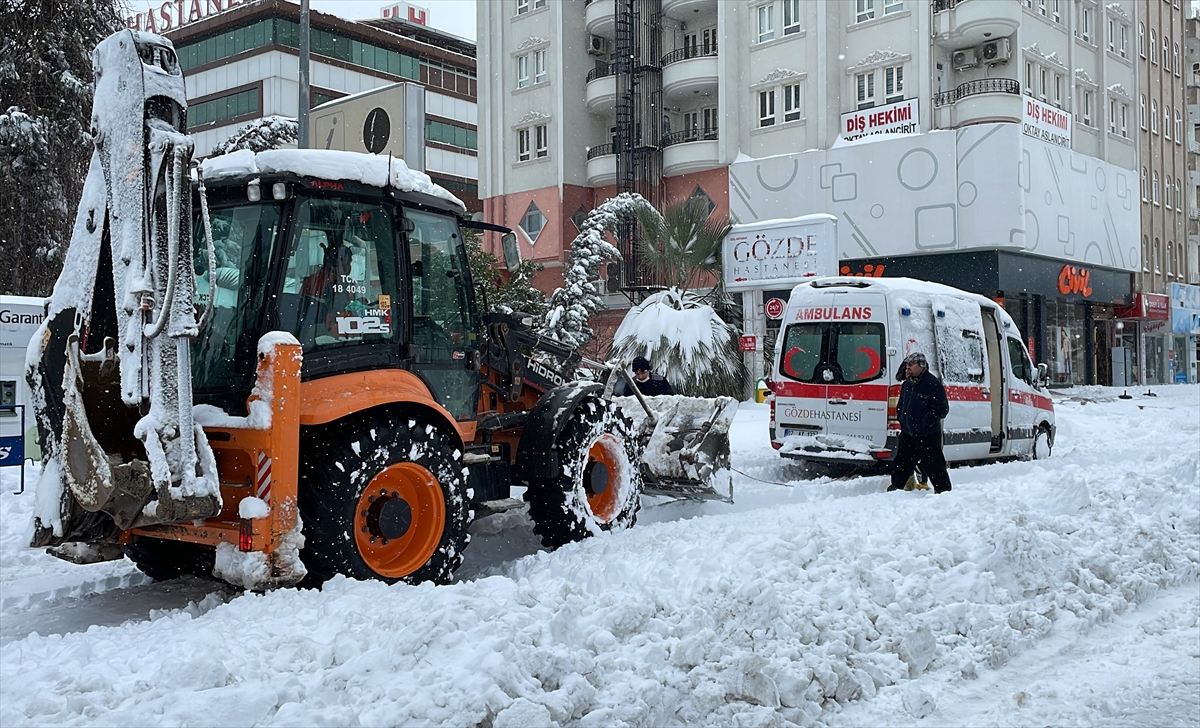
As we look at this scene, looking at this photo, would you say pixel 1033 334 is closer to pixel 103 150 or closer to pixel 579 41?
pixel 579 41

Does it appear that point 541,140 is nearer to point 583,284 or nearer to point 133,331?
point 583,284

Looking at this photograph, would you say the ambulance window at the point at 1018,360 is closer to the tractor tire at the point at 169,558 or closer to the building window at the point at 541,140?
the tractor tire at the point at 169,558

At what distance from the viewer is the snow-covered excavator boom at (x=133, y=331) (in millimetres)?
5395

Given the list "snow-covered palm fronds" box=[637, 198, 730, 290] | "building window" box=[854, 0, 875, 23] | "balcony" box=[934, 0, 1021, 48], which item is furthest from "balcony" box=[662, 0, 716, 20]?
"snow-covered palm fronds" box=[637, 198, 730, 290]

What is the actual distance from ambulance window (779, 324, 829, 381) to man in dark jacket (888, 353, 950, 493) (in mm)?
1998

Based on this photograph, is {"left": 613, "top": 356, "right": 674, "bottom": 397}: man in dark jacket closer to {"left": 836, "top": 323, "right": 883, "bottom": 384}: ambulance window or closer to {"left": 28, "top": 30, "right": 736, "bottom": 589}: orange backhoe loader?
{"left": 836, "top": 323, "right": 883, "bottom": 384}: ambulance window

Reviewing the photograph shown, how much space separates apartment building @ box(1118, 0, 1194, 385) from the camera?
42156 mm

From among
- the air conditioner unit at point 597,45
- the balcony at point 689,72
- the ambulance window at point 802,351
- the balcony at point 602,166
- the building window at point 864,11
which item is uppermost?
the air conditioner unit at point 597,45

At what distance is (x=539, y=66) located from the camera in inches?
1618

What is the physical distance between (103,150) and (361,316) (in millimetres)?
1726

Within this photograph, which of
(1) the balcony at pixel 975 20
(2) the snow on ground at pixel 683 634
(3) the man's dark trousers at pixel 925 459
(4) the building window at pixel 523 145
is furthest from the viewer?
(4) the building window at pixel 523 145

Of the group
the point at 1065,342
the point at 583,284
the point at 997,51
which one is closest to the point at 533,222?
the point at 583,284

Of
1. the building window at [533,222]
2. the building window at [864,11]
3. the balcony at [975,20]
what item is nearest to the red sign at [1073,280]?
the balcony at [975,20]

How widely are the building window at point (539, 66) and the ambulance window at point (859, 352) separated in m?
30.3
